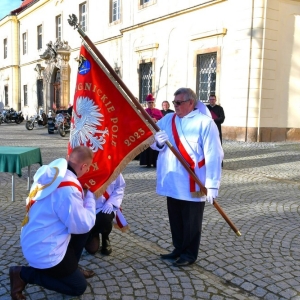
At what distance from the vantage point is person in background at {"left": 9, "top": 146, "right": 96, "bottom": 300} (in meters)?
2.60

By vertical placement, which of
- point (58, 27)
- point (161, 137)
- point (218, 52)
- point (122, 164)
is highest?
point (58, 27)

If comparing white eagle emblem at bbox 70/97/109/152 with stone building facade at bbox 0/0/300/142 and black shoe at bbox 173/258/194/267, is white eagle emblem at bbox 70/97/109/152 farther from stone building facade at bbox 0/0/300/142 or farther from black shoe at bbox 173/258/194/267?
stone building facade at bbox 0/0/300/142

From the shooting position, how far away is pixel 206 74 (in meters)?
15.7

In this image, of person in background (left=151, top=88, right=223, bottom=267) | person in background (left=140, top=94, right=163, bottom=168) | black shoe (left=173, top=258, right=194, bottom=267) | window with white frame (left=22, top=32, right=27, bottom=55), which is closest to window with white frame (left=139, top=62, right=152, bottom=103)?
person in background (left=140, top=94, right=163, bottom=168)

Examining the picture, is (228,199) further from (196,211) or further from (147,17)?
(147,17)

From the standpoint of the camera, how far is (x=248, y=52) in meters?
13.4

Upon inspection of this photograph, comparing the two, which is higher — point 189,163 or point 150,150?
point 189,163

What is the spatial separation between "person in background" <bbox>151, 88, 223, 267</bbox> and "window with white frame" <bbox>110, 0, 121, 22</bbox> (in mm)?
19283

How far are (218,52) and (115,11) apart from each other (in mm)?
9401

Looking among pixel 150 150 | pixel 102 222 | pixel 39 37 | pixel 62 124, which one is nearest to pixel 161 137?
pixel 102 222

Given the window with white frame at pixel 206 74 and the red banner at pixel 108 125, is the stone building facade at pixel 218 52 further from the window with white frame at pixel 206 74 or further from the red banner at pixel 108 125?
the red banner at pixel 108 125

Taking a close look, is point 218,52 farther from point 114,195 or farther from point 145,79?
point 114,195

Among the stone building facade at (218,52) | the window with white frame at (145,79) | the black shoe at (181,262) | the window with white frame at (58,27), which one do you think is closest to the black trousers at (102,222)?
the black shoe at (181,262)

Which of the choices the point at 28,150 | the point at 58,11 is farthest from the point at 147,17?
the point at 28,150
